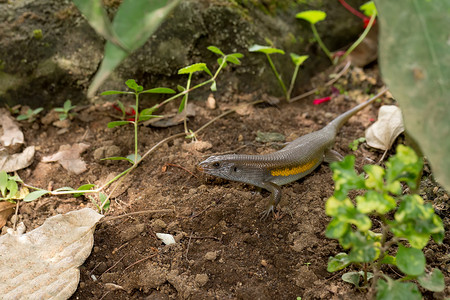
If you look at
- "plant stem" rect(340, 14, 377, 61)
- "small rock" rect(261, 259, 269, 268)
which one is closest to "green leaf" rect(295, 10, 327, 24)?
"plant stem" rect(340, 14, 377, 61)

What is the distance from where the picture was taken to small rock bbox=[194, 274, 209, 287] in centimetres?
221

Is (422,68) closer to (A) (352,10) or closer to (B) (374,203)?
(B) (374,203)

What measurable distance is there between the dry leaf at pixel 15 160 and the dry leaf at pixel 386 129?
3026 millimetres

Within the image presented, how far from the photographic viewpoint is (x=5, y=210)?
2748mm

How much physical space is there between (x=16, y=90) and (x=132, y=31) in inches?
127

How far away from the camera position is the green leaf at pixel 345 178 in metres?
1.53

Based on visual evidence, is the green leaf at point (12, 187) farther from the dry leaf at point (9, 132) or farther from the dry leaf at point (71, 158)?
the dry leaf at point (9, 132)

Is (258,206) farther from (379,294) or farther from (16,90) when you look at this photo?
(16,90)

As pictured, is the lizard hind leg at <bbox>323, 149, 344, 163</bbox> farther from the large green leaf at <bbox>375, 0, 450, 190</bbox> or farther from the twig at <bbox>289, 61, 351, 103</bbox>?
the large green leaf at <bbox>375, 0, 450, 190</bbox>

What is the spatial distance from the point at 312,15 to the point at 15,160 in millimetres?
3568

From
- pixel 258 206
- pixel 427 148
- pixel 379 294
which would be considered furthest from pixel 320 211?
pixel 427 148

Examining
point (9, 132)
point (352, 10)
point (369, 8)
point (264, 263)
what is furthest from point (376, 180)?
point (352, 10)

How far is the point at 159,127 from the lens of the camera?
363 cm

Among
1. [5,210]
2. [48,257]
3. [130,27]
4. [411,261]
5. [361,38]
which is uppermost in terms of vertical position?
[130,27]
